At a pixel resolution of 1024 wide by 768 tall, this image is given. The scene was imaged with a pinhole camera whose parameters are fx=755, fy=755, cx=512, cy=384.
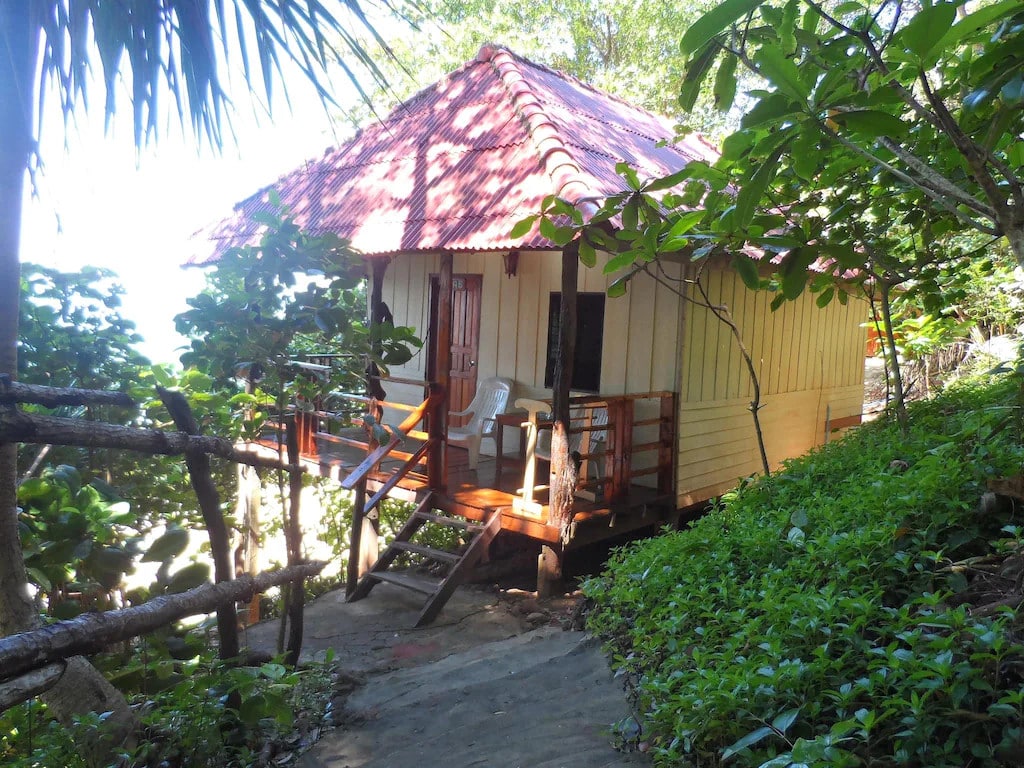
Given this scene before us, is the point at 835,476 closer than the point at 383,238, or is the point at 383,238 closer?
the point at 835,476

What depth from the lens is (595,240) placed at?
3.67m

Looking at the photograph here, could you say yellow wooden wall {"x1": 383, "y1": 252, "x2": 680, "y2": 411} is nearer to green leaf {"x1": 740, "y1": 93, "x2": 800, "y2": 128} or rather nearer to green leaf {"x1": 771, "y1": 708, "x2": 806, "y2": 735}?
green leaf {"x1": 771, "y1": 708, "x2": 806, "y2": 735}

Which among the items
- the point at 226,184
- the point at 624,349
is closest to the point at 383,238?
the point at 624,349

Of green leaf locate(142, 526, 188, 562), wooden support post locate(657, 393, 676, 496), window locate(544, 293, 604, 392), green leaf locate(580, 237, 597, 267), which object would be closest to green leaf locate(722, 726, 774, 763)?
green leaf locate(580, 237, 597, 267)

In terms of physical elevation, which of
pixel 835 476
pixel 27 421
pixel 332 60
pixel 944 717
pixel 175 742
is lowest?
pixel 175 742

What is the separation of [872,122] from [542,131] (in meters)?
5.59

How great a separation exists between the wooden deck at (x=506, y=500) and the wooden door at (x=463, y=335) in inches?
37.0

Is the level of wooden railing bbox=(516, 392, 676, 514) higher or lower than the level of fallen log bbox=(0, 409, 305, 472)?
lower

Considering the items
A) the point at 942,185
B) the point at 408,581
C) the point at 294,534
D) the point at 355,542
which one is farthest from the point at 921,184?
the point at 355,542

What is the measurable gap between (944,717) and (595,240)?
7.93 feet

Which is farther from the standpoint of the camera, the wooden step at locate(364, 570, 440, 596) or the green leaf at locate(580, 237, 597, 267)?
the wooden step at locate(364, 570, 440, 596)

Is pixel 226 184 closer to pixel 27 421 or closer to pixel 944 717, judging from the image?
pixel 27 421

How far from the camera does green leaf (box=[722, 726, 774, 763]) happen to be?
6.71 feet

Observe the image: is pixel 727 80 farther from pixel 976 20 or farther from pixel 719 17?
pixel 719 17
